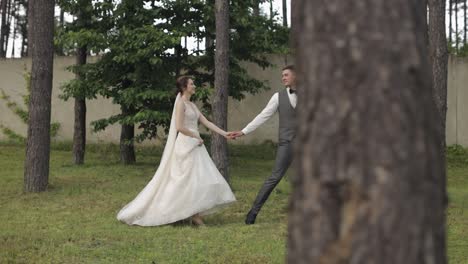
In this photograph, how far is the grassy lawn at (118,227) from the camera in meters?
8.09

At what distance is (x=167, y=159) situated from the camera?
10.3 metres

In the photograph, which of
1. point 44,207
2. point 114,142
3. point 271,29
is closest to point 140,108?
point 271,29

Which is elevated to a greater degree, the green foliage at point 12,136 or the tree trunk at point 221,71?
the tree trunk at point 221,71

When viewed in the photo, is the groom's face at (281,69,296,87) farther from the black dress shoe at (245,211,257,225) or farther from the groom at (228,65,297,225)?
the black dress shoe at (245,211,257,225)

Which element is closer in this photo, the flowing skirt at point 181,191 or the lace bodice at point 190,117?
the flowing skirt at point 181,191

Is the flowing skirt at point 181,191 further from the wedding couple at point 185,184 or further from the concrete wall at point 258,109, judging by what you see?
the concrete wall at point 258,109

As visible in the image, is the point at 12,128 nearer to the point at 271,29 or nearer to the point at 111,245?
the point at 271,29

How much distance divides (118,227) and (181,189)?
36.5 inches

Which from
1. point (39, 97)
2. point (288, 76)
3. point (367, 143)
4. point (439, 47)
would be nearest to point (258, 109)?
point (439, 47)

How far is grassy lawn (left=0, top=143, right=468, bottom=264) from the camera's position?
809 centimetres

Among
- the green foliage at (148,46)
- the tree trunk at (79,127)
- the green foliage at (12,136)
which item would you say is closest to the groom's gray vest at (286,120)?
the green foliage at (148,46)

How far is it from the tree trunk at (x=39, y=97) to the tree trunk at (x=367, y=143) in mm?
11123

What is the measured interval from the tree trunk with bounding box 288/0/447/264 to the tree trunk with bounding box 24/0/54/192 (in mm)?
11123

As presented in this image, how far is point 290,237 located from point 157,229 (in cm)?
703
